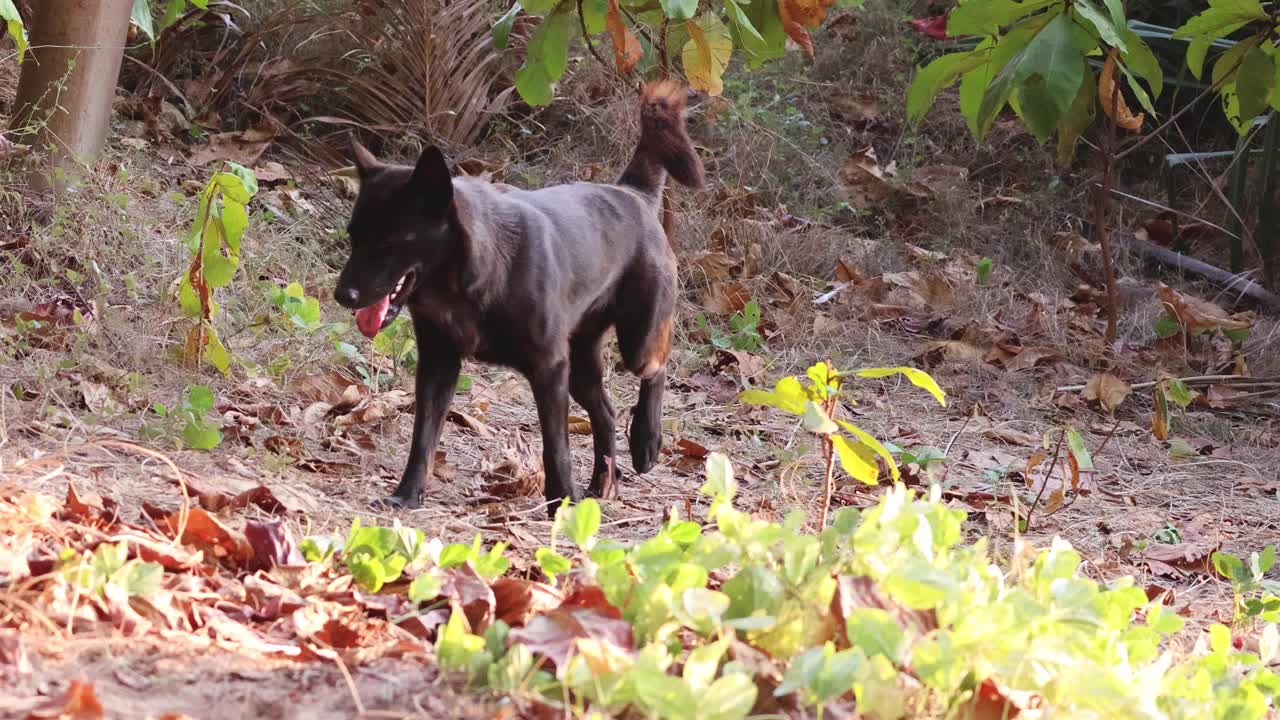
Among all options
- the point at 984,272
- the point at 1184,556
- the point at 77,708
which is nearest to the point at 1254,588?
the point at 1184,556

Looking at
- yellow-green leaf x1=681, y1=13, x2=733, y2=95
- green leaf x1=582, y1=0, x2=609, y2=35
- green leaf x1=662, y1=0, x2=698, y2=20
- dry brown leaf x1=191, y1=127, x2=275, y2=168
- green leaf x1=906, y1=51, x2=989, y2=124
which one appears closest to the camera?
green leaf x1=662, y1=0, x2=698, y2=20

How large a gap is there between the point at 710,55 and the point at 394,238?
1163 millimetres

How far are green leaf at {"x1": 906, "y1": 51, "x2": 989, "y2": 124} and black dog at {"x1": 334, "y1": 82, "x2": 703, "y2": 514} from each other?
3.26 feet

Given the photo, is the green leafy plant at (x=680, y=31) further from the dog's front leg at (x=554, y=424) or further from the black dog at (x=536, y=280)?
the dog's front leg at (x=554, y=424)

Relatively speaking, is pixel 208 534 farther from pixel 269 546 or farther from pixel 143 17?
pixel 143 17

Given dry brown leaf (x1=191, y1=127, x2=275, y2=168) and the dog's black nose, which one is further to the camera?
dry brown leaf (x1=191, y1=127, x2=275, y2=168)

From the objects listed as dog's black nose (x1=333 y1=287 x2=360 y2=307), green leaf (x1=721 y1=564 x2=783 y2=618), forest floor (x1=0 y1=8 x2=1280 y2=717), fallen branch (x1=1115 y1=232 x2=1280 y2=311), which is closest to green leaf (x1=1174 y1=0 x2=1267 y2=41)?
forest floor (x1=0 y1=8 x2=1280 y2=717)

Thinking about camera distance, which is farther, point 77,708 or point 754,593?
point 754,593

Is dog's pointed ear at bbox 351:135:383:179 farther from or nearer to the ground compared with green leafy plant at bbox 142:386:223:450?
farther from the ground

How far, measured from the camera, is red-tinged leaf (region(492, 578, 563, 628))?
192 centimetres

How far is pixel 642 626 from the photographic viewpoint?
5.46ft

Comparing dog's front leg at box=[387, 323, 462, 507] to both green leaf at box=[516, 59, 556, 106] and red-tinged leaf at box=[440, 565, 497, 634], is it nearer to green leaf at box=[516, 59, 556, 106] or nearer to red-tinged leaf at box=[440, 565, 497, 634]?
green leaf at box=[516, 59, 556, 106]

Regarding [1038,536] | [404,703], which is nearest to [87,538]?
[404,703]

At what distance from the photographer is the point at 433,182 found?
10.6 feet
